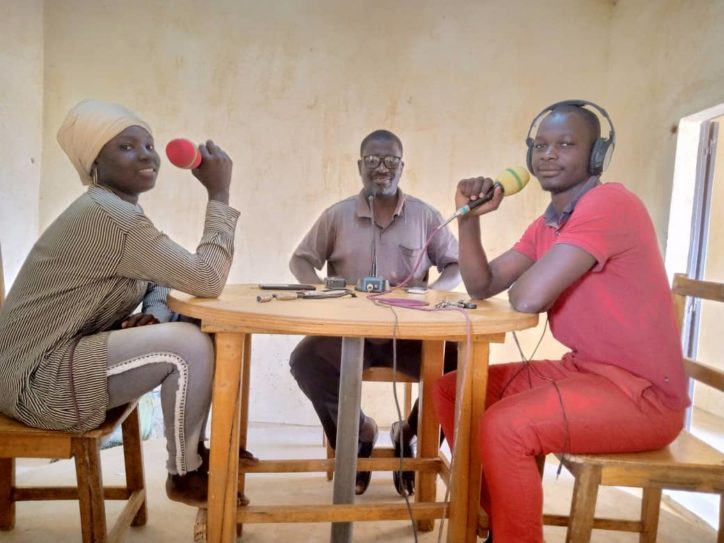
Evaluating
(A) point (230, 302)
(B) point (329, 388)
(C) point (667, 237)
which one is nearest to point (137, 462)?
(B) point (329, 388)

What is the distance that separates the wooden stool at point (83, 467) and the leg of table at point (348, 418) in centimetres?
60

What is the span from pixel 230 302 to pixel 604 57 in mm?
2792

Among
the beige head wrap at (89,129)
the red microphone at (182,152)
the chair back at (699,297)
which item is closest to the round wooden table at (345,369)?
the red microphone at (182,152)

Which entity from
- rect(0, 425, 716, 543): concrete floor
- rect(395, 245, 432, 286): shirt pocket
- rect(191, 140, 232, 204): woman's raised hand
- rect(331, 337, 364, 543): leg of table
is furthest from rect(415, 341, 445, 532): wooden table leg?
rect(191, 140, 232, 204): woman's raised hand

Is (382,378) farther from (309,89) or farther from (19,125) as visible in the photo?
(19,125)

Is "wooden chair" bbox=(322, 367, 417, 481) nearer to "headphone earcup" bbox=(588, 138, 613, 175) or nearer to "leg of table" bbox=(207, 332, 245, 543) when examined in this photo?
"leg of table" bbox=(207, 332, 245, 543)

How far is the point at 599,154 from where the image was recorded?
144 centimetres

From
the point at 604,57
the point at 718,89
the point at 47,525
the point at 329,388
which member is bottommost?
the point at 47,525

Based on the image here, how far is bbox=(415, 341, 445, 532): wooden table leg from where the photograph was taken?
196 cm

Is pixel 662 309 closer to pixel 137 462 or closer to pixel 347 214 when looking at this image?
pixel 347 214

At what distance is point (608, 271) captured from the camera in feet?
4.32

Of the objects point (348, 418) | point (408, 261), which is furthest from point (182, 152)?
point (408, 261)

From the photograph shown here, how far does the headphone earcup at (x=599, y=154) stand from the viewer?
4.70ft

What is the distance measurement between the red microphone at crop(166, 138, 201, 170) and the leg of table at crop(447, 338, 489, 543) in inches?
34.5
